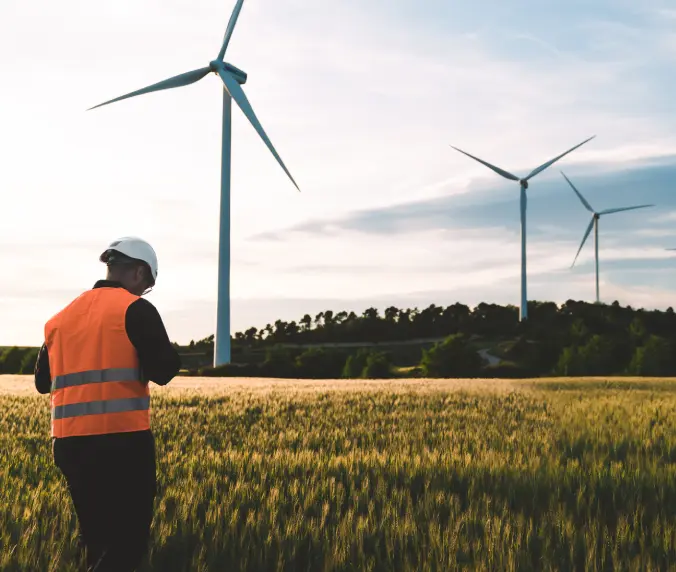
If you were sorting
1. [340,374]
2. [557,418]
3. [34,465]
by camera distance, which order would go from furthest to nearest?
1. [340,374]
2. [557,418]
3. [34,465]

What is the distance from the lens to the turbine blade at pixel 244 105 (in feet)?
165

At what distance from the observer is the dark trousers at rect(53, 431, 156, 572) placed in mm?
5613

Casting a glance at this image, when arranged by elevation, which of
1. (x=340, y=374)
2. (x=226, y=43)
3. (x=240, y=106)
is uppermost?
(x=226, y=43)

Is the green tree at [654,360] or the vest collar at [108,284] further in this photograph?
the green tree at [654,360]

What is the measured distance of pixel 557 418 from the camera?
17922 millimetres

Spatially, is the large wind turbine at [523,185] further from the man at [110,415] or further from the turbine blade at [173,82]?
the man at [110,415]

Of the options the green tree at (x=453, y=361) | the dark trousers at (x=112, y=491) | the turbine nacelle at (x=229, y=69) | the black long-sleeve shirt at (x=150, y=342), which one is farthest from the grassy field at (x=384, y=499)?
the green tree at (x=453, y=361)

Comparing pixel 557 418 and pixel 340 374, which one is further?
pixel 340 374

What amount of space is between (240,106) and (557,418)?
4167 centimetres

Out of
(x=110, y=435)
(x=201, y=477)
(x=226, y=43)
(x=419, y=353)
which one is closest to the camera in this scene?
(x=110, y=435)

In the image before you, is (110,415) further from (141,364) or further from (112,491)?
(112,491)

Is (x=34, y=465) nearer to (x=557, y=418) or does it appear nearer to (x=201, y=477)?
(x=201, y=477)

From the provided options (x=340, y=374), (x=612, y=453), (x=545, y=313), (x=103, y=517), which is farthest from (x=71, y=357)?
(x=545, y=313)

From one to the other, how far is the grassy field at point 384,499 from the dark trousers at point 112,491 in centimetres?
39
